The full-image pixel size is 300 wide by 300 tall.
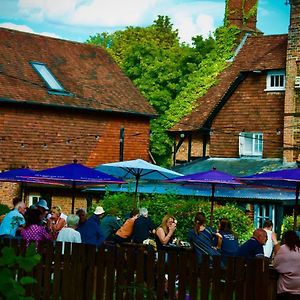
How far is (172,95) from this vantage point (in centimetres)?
6262

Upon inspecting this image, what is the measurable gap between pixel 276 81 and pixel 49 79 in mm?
11274

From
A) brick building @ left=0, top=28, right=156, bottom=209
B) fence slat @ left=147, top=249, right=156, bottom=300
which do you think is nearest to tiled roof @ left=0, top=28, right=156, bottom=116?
brick building @ left=0, top=28, right=156, bottom=209

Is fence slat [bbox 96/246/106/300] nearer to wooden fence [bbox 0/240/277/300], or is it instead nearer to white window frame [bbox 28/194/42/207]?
wooden fence [bbox 0/240/277/300]

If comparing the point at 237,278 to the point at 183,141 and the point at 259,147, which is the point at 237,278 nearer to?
the point at 259,147

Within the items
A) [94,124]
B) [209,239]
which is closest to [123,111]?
[94,124]

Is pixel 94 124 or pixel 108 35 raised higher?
pixel 108 35

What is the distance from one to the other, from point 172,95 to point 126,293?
50379mm

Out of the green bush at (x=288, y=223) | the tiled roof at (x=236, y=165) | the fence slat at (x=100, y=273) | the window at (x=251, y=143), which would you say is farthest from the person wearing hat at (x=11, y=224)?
the window at (x=251, y=143)

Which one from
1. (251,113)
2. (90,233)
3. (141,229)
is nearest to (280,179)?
(141,229)

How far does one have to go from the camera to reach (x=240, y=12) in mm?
49031

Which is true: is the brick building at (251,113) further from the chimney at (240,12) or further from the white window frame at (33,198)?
the white window frame at (33,198)

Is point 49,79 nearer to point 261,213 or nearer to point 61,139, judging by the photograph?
point 61,139

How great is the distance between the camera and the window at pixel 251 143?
4393 cm

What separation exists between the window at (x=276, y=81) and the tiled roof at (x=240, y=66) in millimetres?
486
